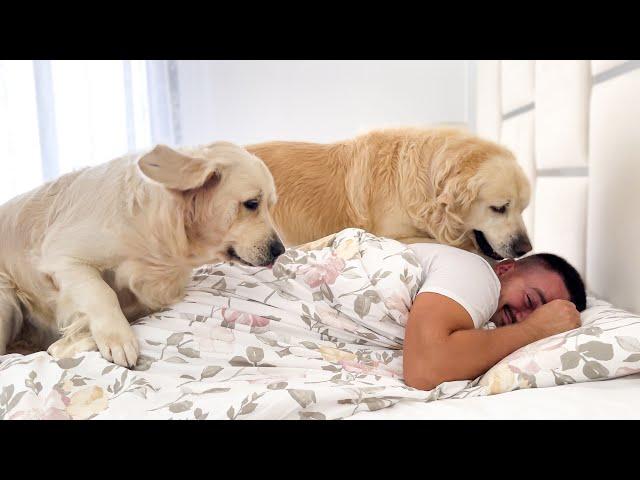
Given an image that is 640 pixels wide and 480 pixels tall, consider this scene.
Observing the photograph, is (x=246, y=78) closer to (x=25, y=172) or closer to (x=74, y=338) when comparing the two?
(x=25, y=172)

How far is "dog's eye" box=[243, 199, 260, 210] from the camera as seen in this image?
1652 mm

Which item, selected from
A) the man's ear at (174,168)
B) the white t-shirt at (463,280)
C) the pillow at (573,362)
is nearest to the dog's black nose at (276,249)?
the man's ear at (174,168)

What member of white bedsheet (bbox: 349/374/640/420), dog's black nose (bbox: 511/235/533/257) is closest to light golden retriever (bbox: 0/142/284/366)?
white bedsheet (bbox: 349/374/640/420)

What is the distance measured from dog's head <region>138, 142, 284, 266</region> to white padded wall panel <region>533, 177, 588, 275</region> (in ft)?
4.10

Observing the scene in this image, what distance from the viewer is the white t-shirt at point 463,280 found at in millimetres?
1502

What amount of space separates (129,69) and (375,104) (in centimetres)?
195

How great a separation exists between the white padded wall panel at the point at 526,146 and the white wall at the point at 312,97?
1.75 meters

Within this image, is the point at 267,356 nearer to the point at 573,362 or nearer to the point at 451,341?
the point at 451,341

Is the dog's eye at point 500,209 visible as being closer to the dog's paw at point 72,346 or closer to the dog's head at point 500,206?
the dog's head at point 500,206

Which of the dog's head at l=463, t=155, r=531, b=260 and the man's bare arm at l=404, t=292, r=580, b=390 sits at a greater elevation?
the dog's head at l=463, t=155, r=531, b=260

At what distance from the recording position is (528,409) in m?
1.20

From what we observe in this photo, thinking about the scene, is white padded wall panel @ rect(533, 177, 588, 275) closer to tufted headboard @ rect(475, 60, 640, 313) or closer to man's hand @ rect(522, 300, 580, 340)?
tufted headboard @ rect(475, 60, 640, 313)

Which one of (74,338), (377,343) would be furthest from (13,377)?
(377,343)

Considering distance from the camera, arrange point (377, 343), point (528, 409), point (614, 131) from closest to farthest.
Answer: point (528, 409)
point (377, 343)
point (614, 131)
